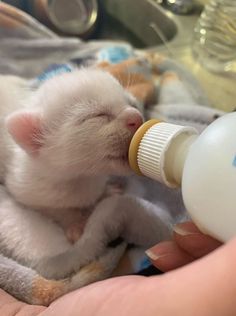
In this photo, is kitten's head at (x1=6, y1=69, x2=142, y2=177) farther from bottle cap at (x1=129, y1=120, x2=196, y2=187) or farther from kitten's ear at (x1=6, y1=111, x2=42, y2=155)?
bottle cap at (x1=129, y1=120, x2=196, y2=187)

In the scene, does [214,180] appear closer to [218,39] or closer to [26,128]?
[26,128]

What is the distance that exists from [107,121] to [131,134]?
0.14 feet

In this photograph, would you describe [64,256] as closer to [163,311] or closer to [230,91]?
[163,311]

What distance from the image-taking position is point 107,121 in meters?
0.74

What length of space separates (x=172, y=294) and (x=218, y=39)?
1044 mm

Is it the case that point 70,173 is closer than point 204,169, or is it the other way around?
point 204,169

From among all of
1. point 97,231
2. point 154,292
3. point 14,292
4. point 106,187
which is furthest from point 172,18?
point 154,292

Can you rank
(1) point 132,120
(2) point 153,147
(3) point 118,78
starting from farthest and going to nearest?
(3) point 118,78, (1) point 132,120, (2) point 153,147

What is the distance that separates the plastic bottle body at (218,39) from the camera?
51.6 inches

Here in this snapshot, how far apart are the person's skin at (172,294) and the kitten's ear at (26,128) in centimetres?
29

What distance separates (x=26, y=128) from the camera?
2.42 feet

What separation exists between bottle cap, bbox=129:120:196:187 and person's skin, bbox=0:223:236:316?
10 cm

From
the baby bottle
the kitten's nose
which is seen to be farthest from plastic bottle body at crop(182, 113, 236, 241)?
the kitten's nose

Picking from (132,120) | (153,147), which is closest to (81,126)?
(132,120)
